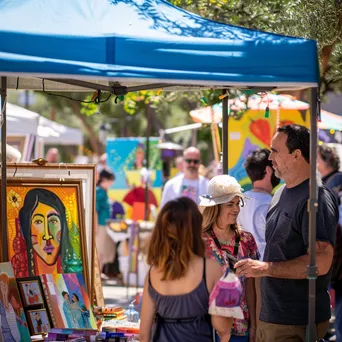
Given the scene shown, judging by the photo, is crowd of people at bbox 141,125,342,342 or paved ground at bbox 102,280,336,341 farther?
paved ground at bbox 102,280,336,341

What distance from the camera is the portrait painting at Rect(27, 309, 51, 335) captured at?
6.09 metres

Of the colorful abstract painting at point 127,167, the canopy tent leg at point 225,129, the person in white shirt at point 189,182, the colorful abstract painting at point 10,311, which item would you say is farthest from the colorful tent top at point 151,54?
the colorful abstract painting at point 127,167

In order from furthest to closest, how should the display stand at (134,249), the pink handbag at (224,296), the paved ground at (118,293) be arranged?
the display stand at (134,249) → the paved ground at (118,293) → the pink handbag at (224,296)

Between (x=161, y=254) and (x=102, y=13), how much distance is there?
171 centimetres

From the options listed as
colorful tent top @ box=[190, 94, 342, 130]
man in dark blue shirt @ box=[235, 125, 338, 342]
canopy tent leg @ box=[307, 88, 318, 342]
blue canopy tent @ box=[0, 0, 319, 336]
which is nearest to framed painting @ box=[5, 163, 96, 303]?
man in dark blue shirt @ box=[235, 125, 338, 342]

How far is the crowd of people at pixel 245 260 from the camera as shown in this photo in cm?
435

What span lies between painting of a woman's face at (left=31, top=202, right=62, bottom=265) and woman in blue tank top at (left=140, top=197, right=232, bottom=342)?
2.46 metres

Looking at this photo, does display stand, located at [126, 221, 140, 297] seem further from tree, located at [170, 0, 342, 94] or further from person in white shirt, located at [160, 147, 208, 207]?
tree, located at [170, 0, 342, 94]

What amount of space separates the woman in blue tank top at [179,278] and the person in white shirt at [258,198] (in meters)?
2.47

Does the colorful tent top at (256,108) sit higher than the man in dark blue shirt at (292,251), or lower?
higher

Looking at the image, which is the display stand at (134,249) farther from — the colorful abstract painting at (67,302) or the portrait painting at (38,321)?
the portrait painting at (38,321)

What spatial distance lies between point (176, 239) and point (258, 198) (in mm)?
2706

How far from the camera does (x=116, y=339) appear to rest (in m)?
5.56

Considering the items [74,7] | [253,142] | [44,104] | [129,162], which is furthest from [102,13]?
[44,104]
